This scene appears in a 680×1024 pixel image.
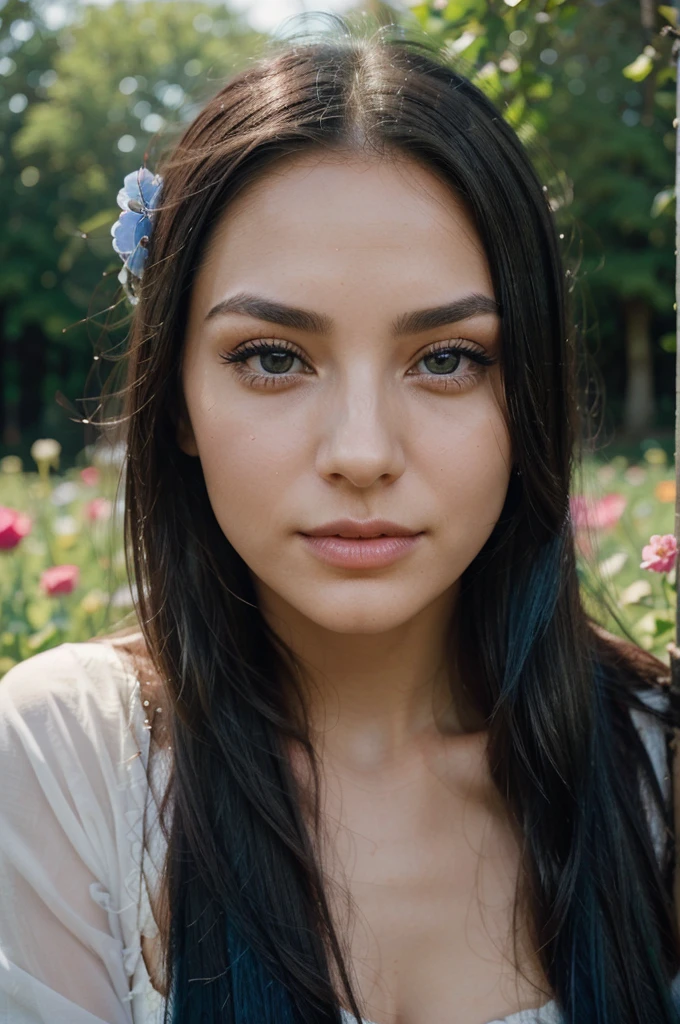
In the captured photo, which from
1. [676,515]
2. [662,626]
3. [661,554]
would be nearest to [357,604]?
[676,515]

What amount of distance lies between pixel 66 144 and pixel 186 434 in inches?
886

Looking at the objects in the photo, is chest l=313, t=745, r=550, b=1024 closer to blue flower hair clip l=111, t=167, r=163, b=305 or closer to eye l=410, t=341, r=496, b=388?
eye l=410, t=341, r=496, b=388

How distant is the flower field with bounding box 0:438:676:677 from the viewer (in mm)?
1856

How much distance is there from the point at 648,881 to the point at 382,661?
20.8 inches

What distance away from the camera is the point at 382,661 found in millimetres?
1613

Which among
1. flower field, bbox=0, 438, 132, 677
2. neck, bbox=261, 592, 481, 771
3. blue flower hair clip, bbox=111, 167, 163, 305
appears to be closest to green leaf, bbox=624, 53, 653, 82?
blue flower hair clip, bbox=111, 167, 163, 305

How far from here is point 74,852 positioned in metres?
1.42

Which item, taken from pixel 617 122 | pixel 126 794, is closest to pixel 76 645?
pixel 126 794

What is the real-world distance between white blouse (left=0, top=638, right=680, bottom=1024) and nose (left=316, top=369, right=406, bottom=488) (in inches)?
22.1

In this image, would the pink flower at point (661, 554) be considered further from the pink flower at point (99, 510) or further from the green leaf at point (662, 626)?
the pink flower at point (99, 510)

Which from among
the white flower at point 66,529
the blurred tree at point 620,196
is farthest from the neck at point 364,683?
the blurred tree at point 620,196

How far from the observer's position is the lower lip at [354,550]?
1.30 metres

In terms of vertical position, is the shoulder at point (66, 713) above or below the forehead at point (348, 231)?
below

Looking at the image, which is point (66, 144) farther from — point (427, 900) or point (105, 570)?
point (427, 900)
